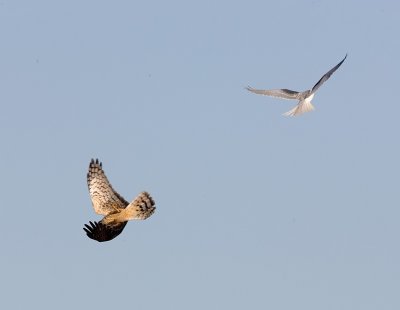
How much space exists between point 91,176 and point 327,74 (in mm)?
9101

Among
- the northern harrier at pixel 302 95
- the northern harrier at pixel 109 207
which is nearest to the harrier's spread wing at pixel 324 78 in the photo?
the northern harrier at pixel 302 95

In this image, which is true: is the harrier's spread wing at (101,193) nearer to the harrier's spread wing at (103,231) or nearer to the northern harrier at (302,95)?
the harrier's spread wing at (103,231)

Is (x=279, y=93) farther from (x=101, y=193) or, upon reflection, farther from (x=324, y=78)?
(x=101, y=193)

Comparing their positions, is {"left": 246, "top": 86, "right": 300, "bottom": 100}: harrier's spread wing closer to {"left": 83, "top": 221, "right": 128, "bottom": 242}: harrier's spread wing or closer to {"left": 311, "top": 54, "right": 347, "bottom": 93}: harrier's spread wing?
{"left": 311, "top": 54, "right": 347, "bottom": 93}: harrier's spread wing

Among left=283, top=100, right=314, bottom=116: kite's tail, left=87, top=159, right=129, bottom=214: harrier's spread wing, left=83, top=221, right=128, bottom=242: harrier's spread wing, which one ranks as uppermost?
left=283, top=100, right=314, bottom=116: kite's tail

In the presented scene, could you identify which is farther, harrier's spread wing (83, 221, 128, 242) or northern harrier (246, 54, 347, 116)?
northern harrier (246, 54, 347, 116)

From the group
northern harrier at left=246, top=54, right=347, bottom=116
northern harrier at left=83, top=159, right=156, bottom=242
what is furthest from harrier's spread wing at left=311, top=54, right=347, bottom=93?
northern harrier at left=83, top=159, right=156, bottom=242

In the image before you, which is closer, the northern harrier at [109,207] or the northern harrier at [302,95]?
the northern harrier at [109,207]

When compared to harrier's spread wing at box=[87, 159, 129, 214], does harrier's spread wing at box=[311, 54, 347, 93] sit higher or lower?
higher

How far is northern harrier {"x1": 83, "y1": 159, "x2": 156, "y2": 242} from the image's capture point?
2156 inches

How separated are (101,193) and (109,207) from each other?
98 cm

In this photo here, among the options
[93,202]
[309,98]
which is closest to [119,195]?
[93,202]

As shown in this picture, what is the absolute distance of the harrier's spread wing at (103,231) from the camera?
2132 inches

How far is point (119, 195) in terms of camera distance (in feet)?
191
